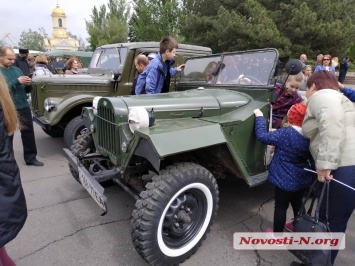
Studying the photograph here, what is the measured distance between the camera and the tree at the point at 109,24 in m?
27.0

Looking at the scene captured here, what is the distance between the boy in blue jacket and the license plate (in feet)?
4.79

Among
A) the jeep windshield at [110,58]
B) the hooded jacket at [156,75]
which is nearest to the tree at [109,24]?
the jeep windshield at [110,58]

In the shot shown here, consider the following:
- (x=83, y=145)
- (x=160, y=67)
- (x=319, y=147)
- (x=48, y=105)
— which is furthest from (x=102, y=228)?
(x=48, y=105)

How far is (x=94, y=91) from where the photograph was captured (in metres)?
5.41

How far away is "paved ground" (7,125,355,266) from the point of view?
247 centimetres

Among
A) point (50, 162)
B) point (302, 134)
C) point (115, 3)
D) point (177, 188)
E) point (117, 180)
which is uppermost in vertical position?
point (115, 3)

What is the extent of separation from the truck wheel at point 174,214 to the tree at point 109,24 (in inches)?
1037

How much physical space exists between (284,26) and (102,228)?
16.0 meters

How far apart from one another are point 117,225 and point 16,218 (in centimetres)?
147

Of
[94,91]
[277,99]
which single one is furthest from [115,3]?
[277,99]

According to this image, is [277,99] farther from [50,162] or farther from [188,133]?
[50,162]

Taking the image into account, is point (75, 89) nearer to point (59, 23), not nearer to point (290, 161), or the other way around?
point (290, 161)

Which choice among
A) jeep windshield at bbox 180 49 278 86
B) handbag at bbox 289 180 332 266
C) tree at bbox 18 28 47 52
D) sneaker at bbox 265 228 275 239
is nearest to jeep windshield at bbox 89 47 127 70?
jeep windshield at bbox 180 49 278 86

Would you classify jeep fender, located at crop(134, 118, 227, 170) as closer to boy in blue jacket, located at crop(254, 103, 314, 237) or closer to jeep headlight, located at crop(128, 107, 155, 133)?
A: jeep headlight, located at crop(128, 107, 155, 133)
